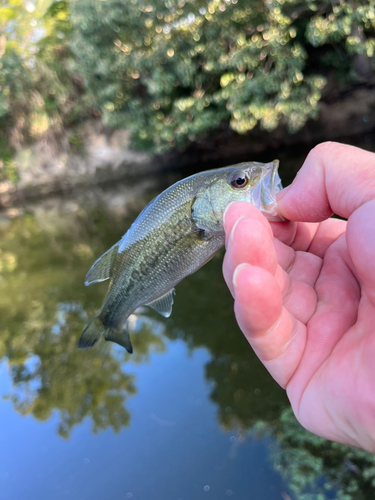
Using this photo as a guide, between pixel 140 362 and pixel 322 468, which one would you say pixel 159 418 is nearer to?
pixel 140 362

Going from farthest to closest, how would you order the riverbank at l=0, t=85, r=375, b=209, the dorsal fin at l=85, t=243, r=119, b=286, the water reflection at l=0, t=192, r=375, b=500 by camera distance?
the riverbank at l=0, t=85, r=375, b=209 < the water reflection at l=0, t=192, r=375, b=500 < the dorsal fin at l=85, t=243, r=119, b=286

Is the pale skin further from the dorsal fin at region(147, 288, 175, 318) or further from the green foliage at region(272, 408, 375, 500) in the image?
the green foliage at region(272, 408, 375, 500)

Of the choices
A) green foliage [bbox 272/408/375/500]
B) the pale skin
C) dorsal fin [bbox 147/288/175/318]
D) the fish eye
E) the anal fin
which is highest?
the fish eye

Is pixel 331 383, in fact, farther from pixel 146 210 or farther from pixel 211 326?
pixel 211 326

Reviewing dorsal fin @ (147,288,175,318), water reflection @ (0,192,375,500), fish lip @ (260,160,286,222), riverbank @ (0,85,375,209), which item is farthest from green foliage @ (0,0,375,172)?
dorsal fin @ (147,288,175,318)

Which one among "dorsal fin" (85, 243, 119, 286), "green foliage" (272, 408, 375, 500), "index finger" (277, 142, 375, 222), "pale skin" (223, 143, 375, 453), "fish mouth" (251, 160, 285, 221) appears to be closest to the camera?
"pale skin" (223, 143, 375, 453)

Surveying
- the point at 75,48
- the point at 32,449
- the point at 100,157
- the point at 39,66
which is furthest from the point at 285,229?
the point at 39,66
